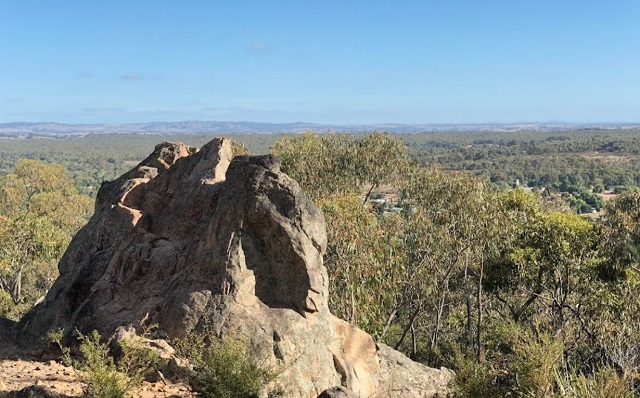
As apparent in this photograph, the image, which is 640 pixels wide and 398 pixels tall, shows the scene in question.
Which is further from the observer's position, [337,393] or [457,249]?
[457,249]

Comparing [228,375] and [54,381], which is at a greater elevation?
[228,375]

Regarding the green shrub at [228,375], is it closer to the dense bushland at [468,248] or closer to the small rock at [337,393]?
the small rock at [337,393]

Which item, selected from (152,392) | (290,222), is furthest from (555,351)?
(152,392)

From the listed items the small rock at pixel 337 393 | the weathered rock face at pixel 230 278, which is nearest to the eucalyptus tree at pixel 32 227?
the weathered rock face at pixel 230 278

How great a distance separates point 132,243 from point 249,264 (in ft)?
10.2

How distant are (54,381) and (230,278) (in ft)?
11.4

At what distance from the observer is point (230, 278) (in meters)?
10.5

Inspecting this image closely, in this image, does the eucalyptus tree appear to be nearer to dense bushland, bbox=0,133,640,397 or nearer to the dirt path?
dense bushland, bbox=0,133,640,397

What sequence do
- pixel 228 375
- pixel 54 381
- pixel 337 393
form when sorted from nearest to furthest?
pixel 228 375, pixel 337 393, pixel 54 381

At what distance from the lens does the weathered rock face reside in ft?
33.9

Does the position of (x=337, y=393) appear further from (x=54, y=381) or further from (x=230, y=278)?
(x=54, y=381)

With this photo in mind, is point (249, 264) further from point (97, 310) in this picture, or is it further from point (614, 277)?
point (614, 277)

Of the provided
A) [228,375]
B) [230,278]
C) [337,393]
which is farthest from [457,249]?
[228,375]

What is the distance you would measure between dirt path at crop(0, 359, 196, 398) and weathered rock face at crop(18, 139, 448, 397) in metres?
1.01
